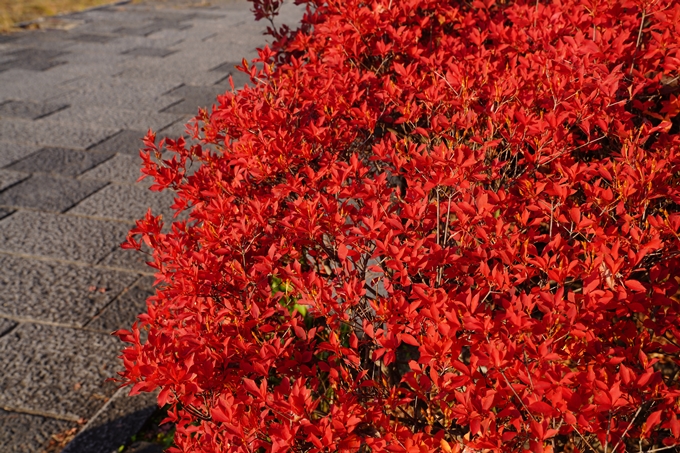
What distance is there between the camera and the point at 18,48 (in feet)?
31.1

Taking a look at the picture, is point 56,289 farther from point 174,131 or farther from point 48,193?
point 174,131

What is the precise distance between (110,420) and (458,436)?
5.59ft

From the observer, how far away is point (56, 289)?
4059 mm

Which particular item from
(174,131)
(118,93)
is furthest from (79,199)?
(118,93)

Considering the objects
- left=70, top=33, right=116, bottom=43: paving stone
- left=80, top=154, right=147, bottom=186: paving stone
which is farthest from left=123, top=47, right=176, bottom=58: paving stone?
left=80, top=154, right=147, bottom=186: paving stone

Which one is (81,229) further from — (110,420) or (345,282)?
(345,282)

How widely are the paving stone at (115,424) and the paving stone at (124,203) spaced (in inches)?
79.7

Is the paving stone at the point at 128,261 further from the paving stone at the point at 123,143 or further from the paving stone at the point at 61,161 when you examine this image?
the paving stone at the point at 123,143

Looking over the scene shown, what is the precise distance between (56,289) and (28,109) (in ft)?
12.6

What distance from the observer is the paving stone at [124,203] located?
197 inches

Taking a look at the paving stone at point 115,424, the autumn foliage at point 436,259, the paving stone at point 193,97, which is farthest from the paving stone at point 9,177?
the autumn foliage at point 436,259

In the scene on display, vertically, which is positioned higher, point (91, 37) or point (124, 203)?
point (91, 37)

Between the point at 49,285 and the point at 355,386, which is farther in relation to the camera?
the point at 49,285

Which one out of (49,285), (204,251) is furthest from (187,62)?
(204,251)
